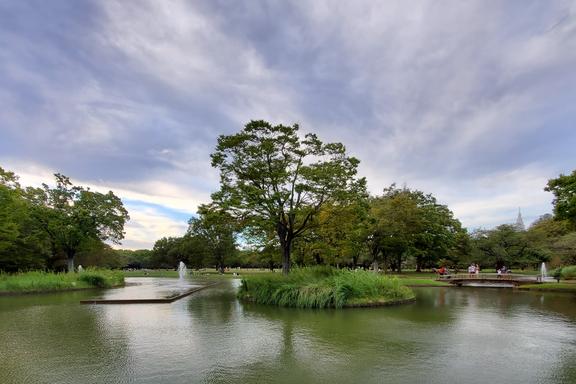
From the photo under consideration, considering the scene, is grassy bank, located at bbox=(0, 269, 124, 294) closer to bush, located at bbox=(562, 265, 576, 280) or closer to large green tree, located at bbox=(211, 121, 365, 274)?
large green tree, located at bbox=(211, 121, 365, 274)

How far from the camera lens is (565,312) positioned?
587 inches

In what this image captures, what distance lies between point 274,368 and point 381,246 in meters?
36.3

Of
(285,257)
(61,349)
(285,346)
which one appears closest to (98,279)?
(285,257)

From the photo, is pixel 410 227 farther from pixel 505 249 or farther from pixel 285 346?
pixel 285 346

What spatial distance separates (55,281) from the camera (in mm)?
25078

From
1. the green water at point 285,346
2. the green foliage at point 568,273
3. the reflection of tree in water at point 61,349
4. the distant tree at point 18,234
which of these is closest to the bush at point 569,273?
the green foliage at point 568,273

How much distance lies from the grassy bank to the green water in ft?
31.0

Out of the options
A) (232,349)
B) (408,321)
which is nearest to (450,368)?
(232,349)

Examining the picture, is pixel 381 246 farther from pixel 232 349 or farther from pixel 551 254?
pixel 232 349

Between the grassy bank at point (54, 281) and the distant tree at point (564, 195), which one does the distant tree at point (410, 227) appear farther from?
the grassy bank at point (54, 281)

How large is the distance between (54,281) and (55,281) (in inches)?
2.7

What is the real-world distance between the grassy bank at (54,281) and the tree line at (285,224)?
16.5 ft

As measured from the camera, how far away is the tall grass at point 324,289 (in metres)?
16.0

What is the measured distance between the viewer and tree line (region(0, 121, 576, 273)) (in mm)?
20547
